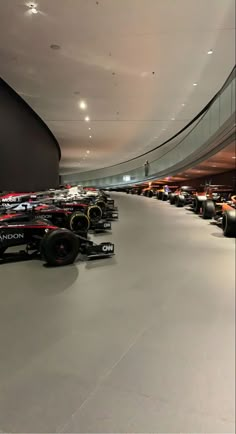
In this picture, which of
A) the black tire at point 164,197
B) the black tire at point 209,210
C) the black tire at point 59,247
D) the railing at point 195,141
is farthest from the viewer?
the black tire at point 164,197

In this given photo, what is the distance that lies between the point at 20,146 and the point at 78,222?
780cm

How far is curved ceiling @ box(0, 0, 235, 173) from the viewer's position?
21.6ft

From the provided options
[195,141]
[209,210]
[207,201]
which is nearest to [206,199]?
[207,201]

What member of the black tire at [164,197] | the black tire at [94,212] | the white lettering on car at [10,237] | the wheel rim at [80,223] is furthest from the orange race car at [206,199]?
the black tire at [164,197]

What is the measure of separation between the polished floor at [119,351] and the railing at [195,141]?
8.32 m

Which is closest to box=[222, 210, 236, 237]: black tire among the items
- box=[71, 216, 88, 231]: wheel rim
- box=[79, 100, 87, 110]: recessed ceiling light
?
box=[71, 216, 88, 231]: wheel rim

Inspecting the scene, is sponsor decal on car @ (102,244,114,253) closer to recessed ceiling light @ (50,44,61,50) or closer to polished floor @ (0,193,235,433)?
polished floor @ (0,193,235,433)

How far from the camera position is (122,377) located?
5.46 ft

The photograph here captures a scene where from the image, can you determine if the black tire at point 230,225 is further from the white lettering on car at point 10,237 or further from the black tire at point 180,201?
the black tire at point 180,201

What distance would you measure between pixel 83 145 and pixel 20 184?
11.9 meters

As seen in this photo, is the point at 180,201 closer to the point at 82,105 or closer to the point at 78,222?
the point at 82,105

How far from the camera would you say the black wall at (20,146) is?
11.2m

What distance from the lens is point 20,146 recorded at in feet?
42.0

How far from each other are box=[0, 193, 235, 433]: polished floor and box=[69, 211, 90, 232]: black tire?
2563 millimetres
